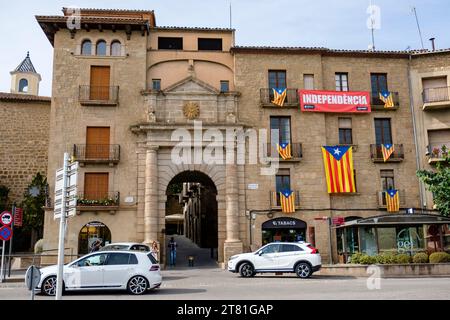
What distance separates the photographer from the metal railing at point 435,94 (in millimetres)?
30656

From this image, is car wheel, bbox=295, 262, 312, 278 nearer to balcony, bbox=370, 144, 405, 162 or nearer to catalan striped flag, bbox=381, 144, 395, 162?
balcony, bbox=370, 144, 405, 162

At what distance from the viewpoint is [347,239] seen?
2561 centimetres

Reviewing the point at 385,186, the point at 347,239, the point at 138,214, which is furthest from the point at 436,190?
the point at 138,214

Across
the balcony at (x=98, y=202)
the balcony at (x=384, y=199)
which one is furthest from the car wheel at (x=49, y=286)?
the balcony at (x=384, y=199)

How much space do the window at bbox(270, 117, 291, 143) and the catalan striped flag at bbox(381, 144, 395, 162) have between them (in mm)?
6390

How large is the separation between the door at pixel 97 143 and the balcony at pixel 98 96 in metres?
1.65

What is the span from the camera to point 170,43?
30328mm

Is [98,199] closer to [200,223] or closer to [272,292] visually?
[272,292]

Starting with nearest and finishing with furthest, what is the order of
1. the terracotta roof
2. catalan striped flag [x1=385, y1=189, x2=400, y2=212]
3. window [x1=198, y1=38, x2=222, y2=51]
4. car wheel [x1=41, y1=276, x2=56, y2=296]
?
car wheel [x1=41, y1=276, x2=56, y2=296] → catalan striped flag [x1=385, y1=189, x2=400, y2=212] → window [x1=198, y1=38, x2=222, y2=51] → the terracotta roof

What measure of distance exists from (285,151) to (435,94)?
11.6 m

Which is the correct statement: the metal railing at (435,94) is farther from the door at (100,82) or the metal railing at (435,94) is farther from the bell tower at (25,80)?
the bell tower at (25,80)

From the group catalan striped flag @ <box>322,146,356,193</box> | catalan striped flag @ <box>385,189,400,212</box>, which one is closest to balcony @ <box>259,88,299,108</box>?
catalan striped flag @ <box>322,146,356,193</box>

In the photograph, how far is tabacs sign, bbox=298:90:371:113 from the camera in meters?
29.8

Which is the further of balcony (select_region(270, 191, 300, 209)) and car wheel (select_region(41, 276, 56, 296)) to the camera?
balcony (select_region(270, 191, 300, 209))
